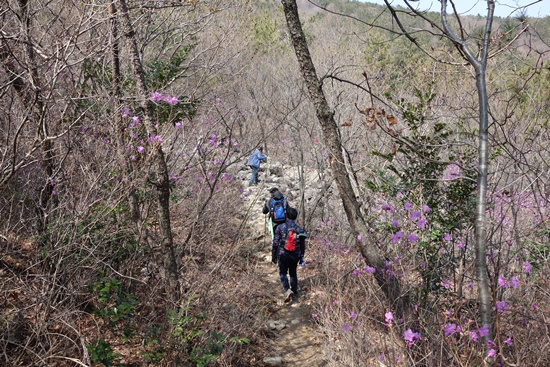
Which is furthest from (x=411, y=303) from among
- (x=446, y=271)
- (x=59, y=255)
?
(x=59, y=255)

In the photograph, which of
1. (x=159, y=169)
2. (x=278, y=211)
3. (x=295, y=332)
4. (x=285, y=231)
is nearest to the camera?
(x=159, y=169)

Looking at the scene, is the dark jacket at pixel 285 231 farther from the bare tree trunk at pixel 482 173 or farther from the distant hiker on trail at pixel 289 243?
the bare tree trunk at pixel 482 173

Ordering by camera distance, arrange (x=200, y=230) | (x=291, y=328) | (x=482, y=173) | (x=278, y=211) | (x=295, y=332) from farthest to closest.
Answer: (x=278, y=211)
(x=200, y=230)
(x=291, y=328)
(x=295, y=332)
(x=482, y=173)

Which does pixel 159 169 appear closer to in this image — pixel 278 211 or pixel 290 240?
pixel 290 240

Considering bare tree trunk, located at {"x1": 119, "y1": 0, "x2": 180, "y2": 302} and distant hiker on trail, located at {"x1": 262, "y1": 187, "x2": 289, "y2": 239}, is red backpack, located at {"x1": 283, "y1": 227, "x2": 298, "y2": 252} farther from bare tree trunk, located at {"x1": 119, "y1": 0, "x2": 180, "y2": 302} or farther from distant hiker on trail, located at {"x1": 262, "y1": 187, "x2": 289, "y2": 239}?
bare tree trunk, located at {"x1": 119, "y1": 0, "x2": 180, "y2": 302}

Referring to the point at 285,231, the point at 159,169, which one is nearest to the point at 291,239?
the point at 285,231

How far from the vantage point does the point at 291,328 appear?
17.5 ft

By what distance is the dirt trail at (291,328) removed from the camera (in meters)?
4.58

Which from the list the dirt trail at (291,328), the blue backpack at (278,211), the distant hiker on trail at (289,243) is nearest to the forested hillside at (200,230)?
the dirt trail at (291,328)

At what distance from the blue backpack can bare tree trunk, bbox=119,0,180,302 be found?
250 cm

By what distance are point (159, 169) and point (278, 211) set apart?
2.77 meters

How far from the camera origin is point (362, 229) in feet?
12.4

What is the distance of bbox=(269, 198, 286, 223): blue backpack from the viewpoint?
617 cm

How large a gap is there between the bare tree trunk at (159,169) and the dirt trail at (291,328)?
41.6 inches
